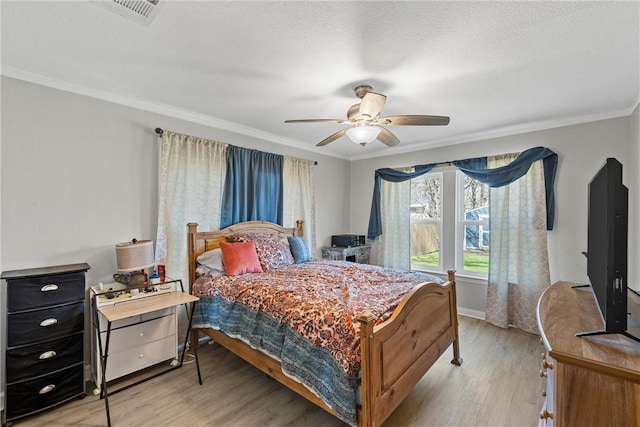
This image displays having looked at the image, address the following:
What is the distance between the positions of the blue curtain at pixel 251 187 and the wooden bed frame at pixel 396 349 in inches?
55.6

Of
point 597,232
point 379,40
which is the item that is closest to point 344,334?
point 597,232

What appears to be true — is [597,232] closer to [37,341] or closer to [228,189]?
[228,189]

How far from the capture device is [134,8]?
1.50m

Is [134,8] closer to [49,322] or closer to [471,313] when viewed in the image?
[49,322]

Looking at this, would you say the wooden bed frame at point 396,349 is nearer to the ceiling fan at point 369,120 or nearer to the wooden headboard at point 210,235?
the wooden headboard at point 210,235

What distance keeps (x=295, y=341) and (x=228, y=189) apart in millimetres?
2090

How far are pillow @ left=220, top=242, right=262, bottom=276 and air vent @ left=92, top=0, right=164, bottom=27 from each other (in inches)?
79.4

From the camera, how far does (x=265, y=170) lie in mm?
3744

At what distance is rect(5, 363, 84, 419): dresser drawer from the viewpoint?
1.91 m

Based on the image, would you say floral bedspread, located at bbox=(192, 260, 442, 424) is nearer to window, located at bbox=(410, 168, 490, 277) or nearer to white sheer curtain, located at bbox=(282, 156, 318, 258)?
white sheer curtain, located at bbox=(282, 156, 318, 258)

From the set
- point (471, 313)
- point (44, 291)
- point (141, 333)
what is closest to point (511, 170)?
point (471, 313)

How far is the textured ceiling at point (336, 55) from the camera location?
1520 millimetres

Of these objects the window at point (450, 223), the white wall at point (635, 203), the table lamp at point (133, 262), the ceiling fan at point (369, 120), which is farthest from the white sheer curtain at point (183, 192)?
the white wall at point (635, 203)

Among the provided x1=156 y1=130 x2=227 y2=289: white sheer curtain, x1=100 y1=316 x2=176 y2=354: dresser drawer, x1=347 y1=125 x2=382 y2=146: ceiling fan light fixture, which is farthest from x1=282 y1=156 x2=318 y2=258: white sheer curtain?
x1=100 y1=316 x2=176 y2=354: dresser drawer
